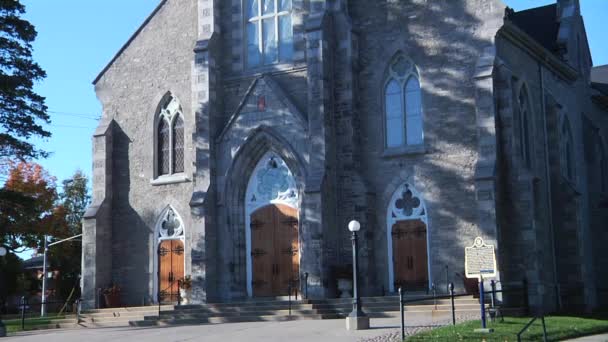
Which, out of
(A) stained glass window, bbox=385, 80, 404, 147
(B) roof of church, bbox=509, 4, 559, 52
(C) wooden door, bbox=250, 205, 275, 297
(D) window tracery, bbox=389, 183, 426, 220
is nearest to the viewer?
(D) window tracery, bbox=389, 183, 426, 220

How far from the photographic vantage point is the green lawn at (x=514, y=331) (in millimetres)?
18438

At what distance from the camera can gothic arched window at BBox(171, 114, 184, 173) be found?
33031 millimetres

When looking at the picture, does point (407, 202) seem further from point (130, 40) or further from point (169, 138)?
point (130, 40)

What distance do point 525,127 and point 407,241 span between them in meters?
5.85

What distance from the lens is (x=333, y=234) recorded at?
28688 mm

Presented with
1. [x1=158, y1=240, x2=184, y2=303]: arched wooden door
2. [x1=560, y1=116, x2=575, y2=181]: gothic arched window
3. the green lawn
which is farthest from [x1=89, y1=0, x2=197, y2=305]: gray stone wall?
the green lawn

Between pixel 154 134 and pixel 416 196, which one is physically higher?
pixel 154 134

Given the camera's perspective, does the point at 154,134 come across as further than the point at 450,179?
Yes

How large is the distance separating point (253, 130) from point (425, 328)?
11592mm

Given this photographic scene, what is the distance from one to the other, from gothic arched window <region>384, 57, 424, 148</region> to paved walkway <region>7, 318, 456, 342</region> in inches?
289

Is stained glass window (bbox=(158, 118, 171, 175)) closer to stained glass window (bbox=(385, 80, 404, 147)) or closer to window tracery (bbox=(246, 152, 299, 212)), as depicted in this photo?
window tracery (bbox=(246, 152, 299, 212))

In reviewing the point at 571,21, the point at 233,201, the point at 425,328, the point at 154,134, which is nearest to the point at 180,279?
the point at 233,201

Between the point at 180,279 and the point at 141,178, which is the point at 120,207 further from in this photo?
the point at 180,279

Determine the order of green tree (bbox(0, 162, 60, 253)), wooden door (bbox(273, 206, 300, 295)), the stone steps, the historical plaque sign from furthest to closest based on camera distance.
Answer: green tree (bbox(0, 162, 60, 253)) → wooden door (bbox(273, 206, 300, 295)) → the stone steps → the historical plaque sign
